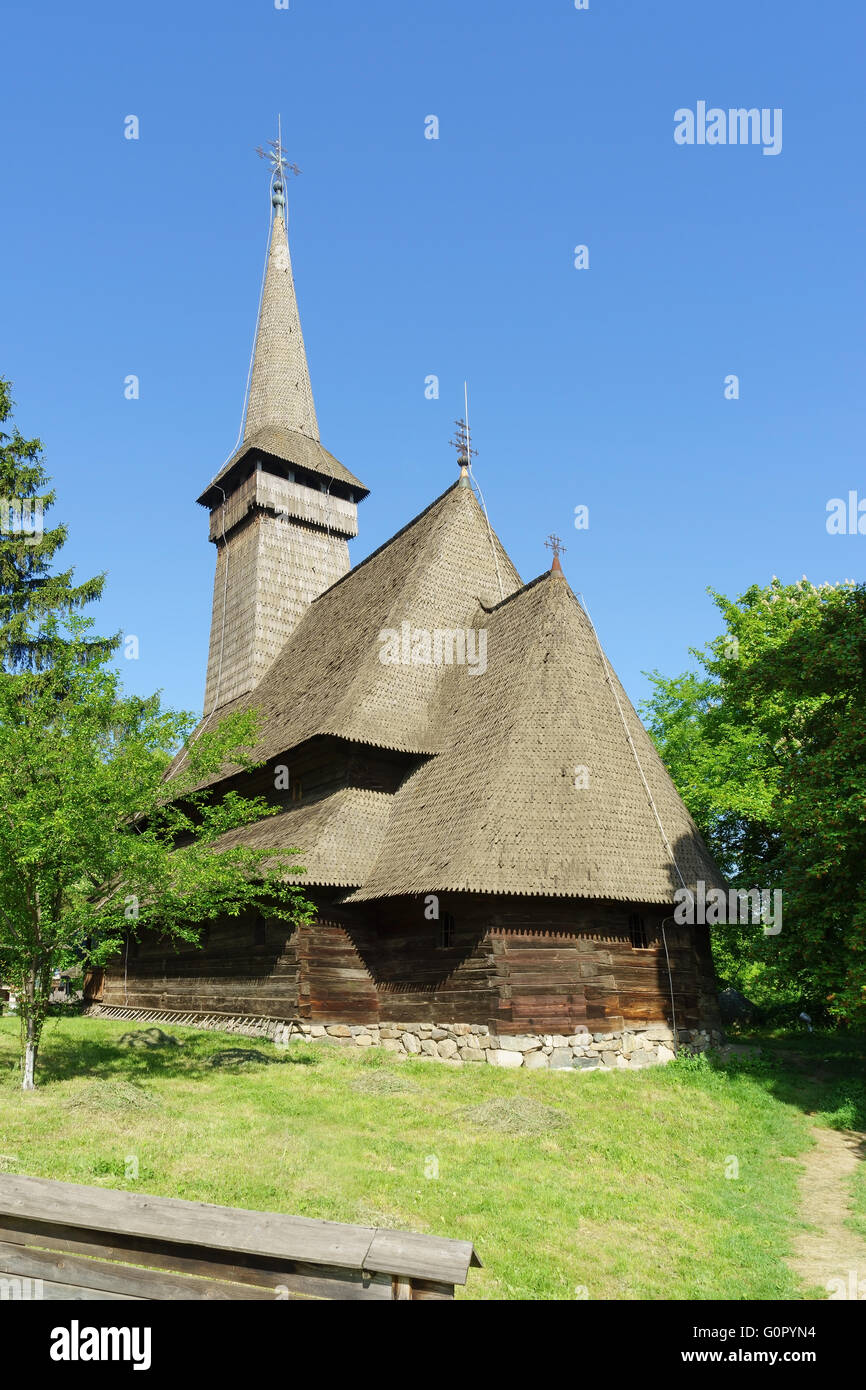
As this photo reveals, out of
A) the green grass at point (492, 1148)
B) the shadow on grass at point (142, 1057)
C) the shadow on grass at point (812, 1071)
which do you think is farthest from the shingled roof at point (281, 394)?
the shadow on grass at point (812, 1071)

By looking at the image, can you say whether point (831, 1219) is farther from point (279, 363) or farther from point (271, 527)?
point (279, 363)

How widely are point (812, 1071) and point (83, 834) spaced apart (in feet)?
43.2

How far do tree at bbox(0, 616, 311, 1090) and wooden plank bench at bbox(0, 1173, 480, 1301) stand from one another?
26.8 feet

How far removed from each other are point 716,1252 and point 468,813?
10291mm

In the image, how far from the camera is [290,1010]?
19.4 m

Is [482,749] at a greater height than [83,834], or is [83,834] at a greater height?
[482,749]

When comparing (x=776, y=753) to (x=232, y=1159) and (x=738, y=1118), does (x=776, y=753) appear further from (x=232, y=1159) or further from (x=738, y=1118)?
(x=232, y=1159)

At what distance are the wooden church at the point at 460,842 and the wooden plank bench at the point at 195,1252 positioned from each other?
11.9 meters

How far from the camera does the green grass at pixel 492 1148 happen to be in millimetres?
8367

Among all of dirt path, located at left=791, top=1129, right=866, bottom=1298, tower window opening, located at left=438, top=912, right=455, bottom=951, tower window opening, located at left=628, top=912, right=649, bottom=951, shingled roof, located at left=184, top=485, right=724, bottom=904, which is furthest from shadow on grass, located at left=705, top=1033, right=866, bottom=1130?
tower window opening, located at left=438, top=912, right=455, bottom=951

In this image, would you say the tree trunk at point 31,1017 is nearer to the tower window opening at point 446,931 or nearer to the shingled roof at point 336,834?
the shingled roof at point 336,834

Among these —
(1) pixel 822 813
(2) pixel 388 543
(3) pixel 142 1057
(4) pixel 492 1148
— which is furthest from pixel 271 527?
(4) pixel 492 1148

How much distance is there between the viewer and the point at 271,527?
32.1 metres

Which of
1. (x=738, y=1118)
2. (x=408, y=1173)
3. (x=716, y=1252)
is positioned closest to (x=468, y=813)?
(x=738, y=1118)
